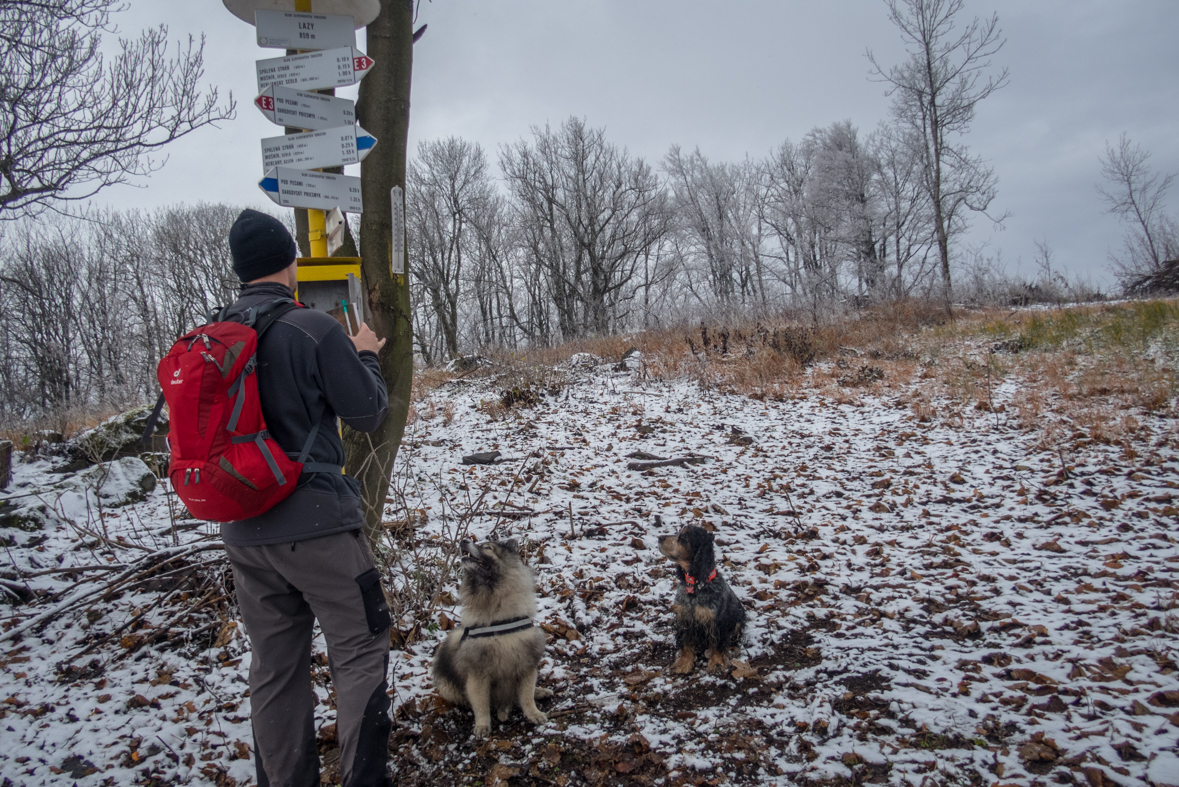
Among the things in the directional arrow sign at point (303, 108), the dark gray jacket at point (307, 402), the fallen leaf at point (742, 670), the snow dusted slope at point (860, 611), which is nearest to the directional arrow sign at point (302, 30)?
the directional arrow sign at point (303, 108)

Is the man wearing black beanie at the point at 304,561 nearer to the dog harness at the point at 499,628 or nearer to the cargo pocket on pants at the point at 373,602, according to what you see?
the cargo pocket on pants at the point at 373,602

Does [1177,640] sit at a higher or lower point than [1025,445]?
lower

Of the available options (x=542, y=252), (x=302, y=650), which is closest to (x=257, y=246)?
(x=302, y=650)

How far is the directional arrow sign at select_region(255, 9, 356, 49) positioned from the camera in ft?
9.30

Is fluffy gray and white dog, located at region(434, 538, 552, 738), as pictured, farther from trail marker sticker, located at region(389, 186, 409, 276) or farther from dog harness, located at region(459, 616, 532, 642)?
trail marker sticker, located at region(389, 186, 409, 276)

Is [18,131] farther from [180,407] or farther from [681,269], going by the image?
[681,269]

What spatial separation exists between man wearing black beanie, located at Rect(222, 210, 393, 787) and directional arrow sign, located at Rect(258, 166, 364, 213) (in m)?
0.95

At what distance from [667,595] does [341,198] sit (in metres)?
3.52

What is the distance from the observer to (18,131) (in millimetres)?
6977

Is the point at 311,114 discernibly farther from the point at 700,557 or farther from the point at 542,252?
the point at 542,252

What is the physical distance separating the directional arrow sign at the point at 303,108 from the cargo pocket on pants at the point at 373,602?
8.05 feet

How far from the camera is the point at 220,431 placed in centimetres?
165

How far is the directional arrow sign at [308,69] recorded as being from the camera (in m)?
2.85

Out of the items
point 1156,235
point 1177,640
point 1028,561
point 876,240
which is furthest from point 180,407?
point 1156,235
